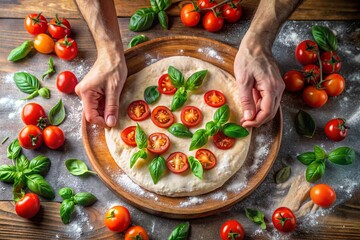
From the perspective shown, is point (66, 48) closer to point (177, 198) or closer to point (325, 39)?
point (177, 198)

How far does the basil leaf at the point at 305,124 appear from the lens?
10.3 ft

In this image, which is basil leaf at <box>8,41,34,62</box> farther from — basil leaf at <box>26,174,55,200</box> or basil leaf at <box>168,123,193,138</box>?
basil leaf at <box>168,123,193,138</box>

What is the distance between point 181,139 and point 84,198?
0.69 m

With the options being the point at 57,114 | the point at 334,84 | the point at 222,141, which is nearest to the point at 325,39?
the point at 334,84

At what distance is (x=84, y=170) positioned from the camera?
3.02 m

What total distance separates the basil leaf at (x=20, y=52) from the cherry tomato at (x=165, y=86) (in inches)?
39.4

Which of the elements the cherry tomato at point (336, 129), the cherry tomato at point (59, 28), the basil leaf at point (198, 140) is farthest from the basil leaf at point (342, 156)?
the cherry tomato at point (59, 28)

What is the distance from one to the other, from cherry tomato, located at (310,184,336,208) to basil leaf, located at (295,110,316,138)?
37 cm

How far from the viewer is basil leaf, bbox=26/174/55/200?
2.93m

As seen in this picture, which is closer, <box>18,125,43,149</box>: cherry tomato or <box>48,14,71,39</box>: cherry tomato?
<box>18,125,43,149</box>: cherry tomato

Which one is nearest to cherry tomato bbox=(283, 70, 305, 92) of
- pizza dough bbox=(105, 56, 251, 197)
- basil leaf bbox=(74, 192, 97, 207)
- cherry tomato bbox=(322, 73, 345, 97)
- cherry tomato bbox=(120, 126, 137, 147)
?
cherry tomato bbox=(322, 73, 345, 97)

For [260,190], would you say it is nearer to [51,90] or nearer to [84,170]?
[84,170]

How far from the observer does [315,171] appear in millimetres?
2986

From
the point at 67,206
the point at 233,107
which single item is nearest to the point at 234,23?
the point at 233,107
